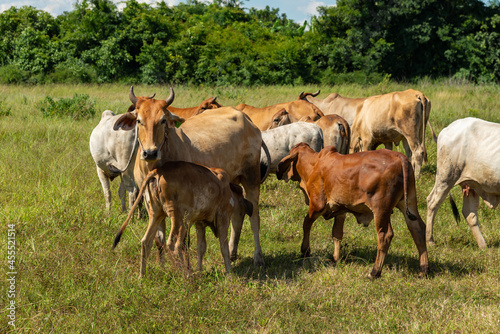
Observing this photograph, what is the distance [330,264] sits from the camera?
6488 millimetres

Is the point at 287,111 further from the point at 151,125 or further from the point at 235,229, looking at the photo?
the point at 151,125

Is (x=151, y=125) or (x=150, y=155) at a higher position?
(x=151, y=125)

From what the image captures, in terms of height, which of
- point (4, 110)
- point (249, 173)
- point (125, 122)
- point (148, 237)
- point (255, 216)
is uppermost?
point (125, 122)

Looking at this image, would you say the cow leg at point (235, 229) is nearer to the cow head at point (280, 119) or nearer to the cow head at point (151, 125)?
the cow head at point (151, 125)

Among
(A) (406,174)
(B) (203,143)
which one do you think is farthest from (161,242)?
(A) (406,174)

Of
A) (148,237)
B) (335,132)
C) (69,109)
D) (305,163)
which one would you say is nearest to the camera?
(148,237)

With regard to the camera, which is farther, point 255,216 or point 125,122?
point 255,216

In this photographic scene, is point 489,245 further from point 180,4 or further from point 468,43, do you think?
point 180,4

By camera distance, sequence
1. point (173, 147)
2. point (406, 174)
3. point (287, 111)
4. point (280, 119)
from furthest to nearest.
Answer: point (287, 111), point (280, 119), point (173, 147), point (406, 174)

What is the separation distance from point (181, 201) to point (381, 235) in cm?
219

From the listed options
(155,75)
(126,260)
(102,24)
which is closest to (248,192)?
(126,260)

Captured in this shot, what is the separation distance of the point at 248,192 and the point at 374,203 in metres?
2.09

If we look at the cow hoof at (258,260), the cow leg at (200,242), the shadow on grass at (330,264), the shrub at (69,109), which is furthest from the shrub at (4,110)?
the cow leg at (200,242)

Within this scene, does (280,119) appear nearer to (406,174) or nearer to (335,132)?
(335,132)
